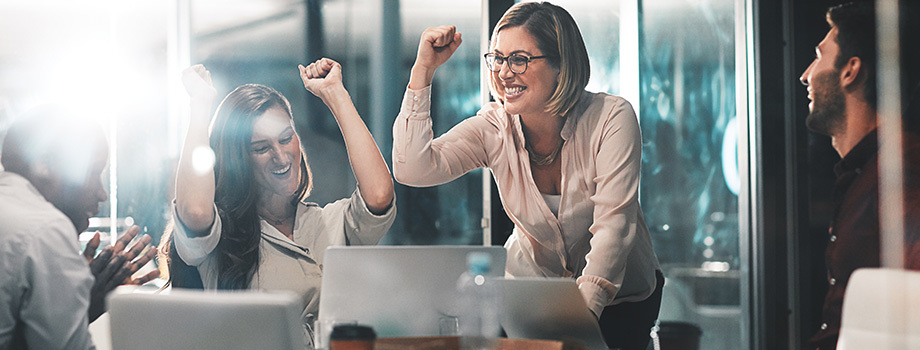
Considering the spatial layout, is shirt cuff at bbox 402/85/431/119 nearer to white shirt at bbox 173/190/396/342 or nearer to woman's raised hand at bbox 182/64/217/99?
white shirt at bbox 173/190/396/342

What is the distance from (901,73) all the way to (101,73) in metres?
3.24

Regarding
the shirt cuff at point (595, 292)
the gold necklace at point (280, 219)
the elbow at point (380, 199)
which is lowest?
the shirt cuff at point (595, 292)

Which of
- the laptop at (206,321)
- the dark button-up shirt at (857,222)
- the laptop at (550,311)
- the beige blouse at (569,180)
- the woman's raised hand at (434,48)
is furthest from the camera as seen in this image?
the woman's raised hand at (434,48)

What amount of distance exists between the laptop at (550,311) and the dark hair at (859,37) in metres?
1.52

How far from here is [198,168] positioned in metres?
3.37

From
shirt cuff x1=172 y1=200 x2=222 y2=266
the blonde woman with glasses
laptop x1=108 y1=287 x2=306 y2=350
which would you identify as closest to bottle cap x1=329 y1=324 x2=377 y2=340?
laptop x1=108 y1=287 x2=306 y2=350

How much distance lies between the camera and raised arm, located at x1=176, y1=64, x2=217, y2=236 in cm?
334

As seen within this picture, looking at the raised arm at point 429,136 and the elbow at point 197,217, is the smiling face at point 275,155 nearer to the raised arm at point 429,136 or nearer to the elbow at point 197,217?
the elbow at point 197,217

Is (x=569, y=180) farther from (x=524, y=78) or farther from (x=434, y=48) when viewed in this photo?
(x=434, y=48)

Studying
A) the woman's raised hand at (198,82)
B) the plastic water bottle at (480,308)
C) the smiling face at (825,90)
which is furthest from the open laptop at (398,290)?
the woman's raised hand at (198,82)

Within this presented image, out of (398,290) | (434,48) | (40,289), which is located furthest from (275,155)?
(398,290)

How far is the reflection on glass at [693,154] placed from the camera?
127 inches

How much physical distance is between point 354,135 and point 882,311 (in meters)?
2.38

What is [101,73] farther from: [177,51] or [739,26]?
[739,26]
